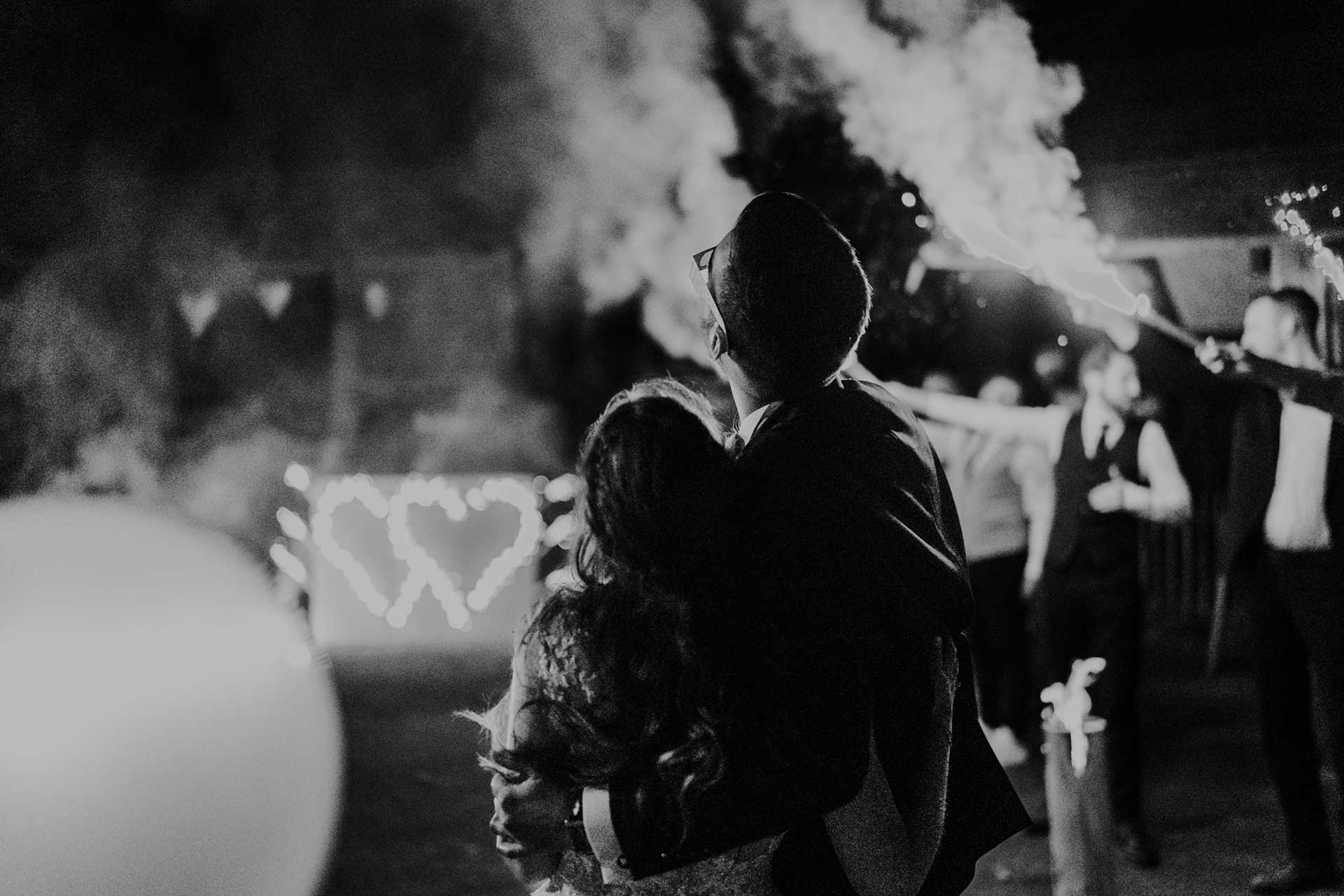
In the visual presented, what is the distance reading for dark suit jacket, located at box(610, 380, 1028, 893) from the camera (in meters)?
1.52

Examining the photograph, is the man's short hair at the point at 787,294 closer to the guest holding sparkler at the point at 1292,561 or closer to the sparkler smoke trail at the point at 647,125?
the guest holding sparkler at the point at 1292,561

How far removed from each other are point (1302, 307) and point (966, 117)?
1.47m

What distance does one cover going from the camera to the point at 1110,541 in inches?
213

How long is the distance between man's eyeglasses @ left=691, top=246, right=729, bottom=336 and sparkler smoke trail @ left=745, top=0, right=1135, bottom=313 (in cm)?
294

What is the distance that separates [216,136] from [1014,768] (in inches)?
299

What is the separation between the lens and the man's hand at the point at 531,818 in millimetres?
1630

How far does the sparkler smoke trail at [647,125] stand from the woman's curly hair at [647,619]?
4023 millimetres

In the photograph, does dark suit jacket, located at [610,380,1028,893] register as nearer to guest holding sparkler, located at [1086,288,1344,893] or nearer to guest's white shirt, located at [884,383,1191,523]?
guest holding sparkler, located at [1086,288,1344,893]

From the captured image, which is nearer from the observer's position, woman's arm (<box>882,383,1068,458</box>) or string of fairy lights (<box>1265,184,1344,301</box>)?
string of fairy lights (<box>1265,184,1344,301</box>)

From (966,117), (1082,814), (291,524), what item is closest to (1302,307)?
(966,117)

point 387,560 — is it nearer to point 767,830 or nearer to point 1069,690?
point 1069,690

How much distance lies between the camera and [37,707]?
5.47 metres

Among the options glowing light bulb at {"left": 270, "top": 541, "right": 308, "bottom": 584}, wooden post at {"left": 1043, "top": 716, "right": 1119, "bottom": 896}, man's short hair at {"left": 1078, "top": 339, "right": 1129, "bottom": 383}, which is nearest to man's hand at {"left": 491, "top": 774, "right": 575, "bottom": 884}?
wooden post at {"left": 1043, "top": 716, "right": 1119, "bottom": 896}

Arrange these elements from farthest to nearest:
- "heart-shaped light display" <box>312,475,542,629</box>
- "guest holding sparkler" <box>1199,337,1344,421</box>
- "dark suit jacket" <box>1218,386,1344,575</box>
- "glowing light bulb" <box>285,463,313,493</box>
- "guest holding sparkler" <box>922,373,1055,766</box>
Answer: "glowing light bulb" <box>285,463,313,493</box> < "heart-shaped light display" <box>312,475,542,629</box> < "guest holding sparkler" <box>922,373,1055,766</box> < "dark suit jacket" <box>1218,386,1344,575</box> < "guest holding sparkler" <box>1199,337,1344,421</box>
